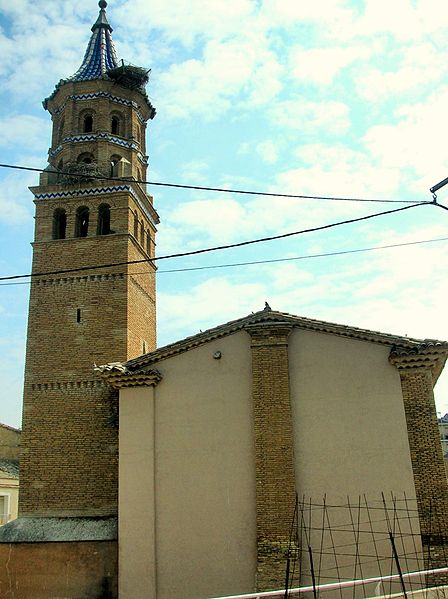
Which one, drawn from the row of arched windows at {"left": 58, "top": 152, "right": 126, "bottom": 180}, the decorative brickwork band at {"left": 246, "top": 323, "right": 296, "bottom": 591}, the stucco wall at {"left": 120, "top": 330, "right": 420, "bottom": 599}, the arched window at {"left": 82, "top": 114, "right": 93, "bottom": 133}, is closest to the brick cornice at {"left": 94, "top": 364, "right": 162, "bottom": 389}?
the stucco wall at {"left": 120, "top": 330, "right": 420, "bottom": 599}

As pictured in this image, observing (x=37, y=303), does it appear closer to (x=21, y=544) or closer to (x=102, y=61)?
(x=21, y=544)

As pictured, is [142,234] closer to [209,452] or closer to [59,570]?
[209,452]

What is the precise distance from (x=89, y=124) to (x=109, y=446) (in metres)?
11.8

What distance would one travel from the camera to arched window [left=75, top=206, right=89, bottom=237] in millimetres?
21203

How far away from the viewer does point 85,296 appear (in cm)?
1998

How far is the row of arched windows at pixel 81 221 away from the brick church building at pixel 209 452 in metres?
3.60

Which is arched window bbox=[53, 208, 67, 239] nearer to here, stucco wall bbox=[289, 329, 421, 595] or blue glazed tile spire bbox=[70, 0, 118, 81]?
blue glazed tile spire bbox=[70, 0, 118, 81]

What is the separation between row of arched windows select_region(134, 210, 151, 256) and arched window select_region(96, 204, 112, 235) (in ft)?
3.23

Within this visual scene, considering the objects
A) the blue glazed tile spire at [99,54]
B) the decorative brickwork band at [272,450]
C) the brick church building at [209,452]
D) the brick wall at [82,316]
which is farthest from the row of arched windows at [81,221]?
the decorative brickwork band at [272,450]

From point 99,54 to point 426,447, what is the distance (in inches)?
739

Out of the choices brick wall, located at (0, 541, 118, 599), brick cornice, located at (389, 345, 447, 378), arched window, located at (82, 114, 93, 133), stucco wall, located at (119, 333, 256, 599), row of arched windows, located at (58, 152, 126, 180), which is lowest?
brick wall, located at (0, 541, 118, 599)

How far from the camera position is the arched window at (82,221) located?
21.2 meters

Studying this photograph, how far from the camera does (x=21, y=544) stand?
16.4m

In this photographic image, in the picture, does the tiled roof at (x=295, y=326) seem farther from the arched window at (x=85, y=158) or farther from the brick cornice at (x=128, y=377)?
the arched window at (x=85, y=158)
